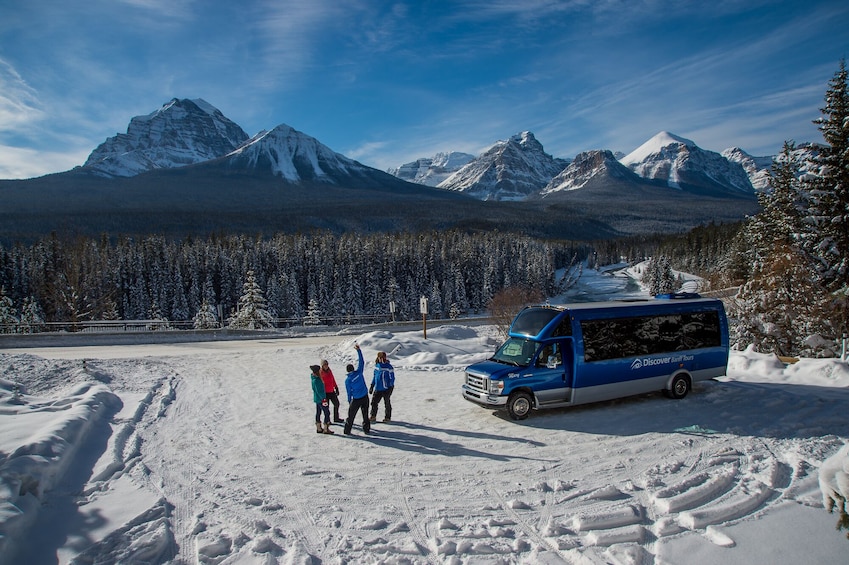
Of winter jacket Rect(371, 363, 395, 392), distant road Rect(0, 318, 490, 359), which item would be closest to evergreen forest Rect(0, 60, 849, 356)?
distant road Rect(0, 318, 490, 359)

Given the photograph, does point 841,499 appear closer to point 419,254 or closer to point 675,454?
point 675,454

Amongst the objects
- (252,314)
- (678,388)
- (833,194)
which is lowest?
(252,314)

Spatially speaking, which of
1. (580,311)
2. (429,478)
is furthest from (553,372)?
(429,478)

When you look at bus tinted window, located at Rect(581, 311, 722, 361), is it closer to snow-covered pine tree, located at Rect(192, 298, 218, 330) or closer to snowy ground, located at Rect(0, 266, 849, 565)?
snowy ground, located at Rect(0, 266, 849, 565)

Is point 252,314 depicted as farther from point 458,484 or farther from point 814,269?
point 814,269

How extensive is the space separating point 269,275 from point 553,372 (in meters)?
71.4

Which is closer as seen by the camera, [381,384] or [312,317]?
[381,384]

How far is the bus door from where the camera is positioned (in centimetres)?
1166

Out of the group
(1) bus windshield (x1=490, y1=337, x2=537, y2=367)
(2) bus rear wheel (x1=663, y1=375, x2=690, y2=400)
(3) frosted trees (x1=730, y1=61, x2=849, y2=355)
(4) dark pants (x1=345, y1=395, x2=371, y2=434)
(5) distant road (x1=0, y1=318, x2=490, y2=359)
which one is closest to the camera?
(4) dark pants (x1=345, y1=395, x2=371, y2=434)

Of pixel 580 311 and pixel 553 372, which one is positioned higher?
pixel 580 311

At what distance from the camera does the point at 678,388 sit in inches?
514

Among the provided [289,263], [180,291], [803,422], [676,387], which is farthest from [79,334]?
[289,263]

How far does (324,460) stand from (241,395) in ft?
23.2

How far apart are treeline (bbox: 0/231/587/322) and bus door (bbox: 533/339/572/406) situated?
149 feet
